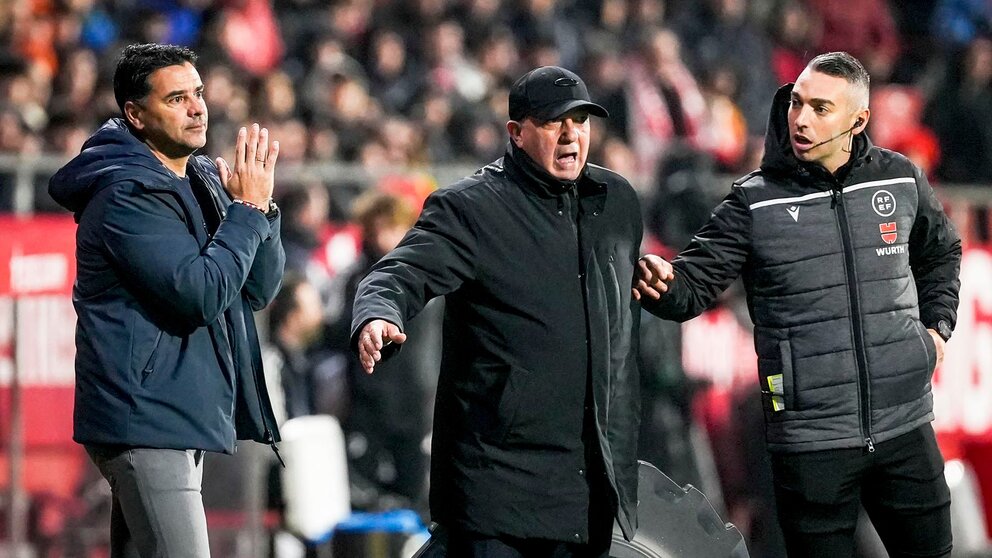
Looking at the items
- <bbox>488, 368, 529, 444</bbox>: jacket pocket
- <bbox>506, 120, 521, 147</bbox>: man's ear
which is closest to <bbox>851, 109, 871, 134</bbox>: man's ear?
<bbox>506, 120, 521, 147</bbox>: man's ear

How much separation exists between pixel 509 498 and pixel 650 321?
16.0 ft

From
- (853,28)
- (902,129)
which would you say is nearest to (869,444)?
(902,129)

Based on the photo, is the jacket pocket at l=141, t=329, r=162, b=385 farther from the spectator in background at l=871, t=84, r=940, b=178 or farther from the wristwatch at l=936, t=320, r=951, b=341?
the spectator in background at l=871, t=84, r=940, b=178

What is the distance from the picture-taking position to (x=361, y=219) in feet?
27.5

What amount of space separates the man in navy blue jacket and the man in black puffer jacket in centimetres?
130

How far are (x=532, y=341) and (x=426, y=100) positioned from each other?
24.9 feet

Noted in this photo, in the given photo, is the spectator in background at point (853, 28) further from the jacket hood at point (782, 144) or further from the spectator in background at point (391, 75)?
the jacket hood at point (782, 144)

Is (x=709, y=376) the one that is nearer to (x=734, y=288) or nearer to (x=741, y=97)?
(x=734, y=288)

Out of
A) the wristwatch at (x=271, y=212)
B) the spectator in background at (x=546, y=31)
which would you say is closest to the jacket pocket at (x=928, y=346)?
the wristwatch at (x=271, y=212)

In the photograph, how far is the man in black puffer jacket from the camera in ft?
16.5

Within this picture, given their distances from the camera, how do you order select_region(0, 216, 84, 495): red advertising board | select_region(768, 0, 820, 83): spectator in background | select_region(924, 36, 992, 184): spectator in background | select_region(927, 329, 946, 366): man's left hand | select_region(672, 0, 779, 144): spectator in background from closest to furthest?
select_region(927, 329, 946, 366): man's left hand < select_region(0, 216, 84, 495): red advertising board < select_region(924, 36, 992, 184): spectator in background < select_region(672, 0, 779, 144): spectator in background < select_region(768, 0, 820, 83): spectator in background

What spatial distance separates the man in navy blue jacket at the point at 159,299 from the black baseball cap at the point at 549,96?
2.54 ft

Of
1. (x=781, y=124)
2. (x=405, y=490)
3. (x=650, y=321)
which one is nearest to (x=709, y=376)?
(x=650, y=321)

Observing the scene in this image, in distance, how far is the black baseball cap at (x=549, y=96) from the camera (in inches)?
185
